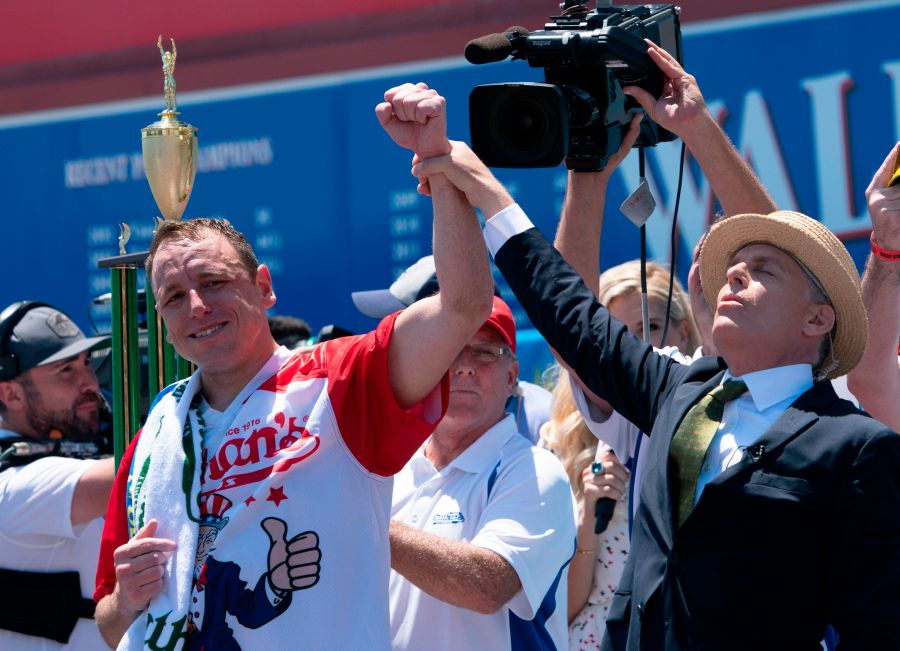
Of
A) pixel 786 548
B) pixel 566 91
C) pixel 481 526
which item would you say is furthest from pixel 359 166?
pixel 786 548

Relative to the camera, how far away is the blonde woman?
108 inches

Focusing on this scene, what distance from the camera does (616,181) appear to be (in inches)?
172

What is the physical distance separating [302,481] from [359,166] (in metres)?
3.06

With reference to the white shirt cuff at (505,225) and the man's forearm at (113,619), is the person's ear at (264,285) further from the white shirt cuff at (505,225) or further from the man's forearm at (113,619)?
the man's forearm at (113,619)

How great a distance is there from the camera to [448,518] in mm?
2674

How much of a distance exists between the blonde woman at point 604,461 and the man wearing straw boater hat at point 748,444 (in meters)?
0.42

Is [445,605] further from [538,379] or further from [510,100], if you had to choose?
[538,379]

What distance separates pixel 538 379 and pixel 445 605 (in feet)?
6.58

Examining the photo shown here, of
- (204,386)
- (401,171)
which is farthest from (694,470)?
(401,171)

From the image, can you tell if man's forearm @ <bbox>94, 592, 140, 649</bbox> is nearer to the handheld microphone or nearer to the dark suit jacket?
the dark suit jacket

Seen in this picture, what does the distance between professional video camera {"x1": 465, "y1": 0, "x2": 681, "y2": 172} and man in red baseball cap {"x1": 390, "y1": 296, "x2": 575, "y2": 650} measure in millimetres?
567

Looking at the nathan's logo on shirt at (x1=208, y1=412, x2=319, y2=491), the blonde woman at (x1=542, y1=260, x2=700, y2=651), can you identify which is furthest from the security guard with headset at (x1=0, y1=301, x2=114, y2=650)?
the blonde woman at (x1=542, y1=260, x2=700, y2=651)

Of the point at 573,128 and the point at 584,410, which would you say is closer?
the point at 573,128

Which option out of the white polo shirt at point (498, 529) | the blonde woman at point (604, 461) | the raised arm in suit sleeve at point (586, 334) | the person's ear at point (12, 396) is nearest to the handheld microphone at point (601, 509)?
the blonde woman at point (604, 461)
